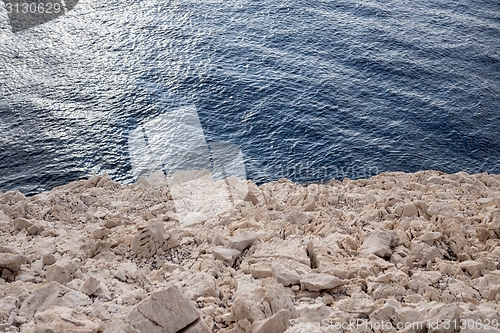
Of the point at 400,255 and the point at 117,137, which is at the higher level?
the point at 400,255

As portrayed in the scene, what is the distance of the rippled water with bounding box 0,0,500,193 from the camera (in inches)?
1059

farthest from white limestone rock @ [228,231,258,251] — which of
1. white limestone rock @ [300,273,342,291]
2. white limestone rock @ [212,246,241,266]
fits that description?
white limestone rock @ [300,273,342,291]

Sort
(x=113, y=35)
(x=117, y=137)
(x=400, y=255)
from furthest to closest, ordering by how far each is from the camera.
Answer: (x=113, y=35), (x=117, y=137), (x=400, y=255)

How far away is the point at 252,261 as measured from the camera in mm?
14070

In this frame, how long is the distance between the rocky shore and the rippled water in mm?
6320

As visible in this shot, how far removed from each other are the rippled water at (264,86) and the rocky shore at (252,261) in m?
6.32

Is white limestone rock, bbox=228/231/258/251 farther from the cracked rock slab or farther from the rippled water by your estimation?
the rippled water

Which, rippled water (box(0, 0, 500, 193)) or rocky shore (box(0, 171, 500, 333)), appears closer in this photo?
rocky shore (box(0, 171, 500, 333))

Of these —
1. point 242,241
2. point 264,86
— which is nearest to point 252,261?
point 242,241

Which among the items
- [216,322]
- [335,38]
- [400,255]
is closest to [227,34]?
[335,38]

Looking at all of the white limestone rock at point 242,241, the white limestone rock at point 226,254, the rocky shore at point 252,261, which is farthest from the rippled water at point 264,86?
the white limestone rock at point 226,254

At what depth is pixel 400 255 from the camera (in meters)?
14.3

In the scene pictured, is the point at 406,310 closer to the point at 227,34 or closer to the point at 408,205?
the point at 408,205

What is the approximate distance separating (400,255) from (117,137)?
675 inches
